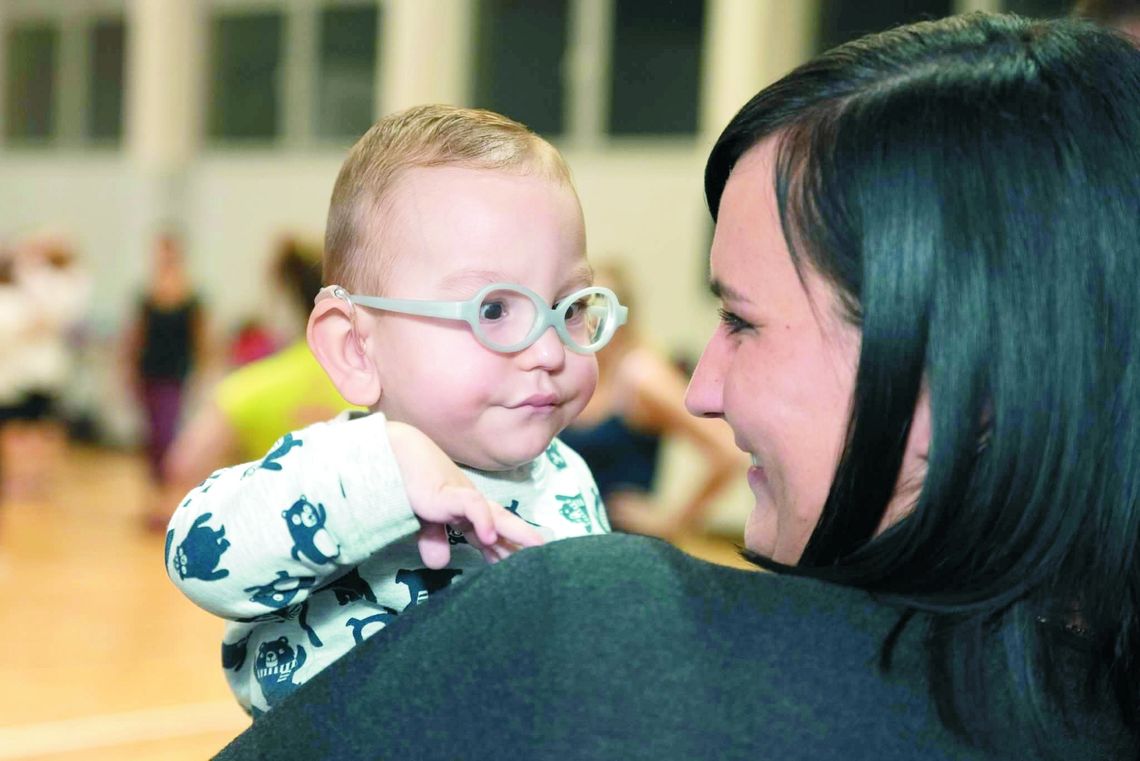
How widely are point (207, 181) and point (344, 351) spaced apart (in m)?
12.8

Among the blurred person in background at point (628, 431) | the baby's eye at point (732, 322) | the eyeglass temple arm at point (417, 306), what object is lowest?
the blurred person in background at point (628, 431)

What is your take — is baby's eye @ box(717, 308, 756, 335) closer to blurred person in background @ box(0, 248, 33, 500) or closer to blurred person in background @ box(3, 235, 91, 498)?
blurred person in background @ box(0, 248, 33, 500)

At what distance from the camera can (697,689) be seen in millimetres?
938

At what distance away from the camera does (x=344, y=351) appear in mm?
1498

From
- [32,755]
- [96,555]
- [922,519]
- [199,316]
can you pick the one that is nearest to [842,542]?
[922,519]

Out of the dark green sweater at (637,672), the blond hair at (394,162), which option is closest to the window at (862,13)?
the blond hair at (394,162)

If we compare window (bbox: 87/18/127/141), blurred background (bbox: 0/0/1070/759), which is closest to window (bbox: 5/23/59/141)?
blurred background (bbox: 0/0/1070/759)

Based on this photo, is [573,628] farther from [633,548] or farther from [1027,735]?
[1027,735]

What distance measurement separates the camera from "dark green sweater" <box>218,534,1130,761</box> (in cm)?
93

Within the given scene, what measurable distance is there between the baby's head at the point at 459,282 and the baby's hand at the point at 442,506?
184 mm

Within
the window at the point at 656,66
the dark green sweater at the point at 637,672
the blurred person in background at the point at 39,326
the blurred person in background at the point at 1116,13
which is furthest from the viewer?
the window at the point at 656,66

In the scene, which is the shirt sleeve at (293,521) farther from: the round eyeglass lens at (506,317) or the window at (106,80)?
the window at (106,80)

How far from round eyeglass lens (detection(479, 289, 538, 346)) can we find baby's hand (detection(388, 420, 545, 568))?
192 millimetres

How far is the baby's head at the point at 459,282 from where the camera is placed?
1.41m
